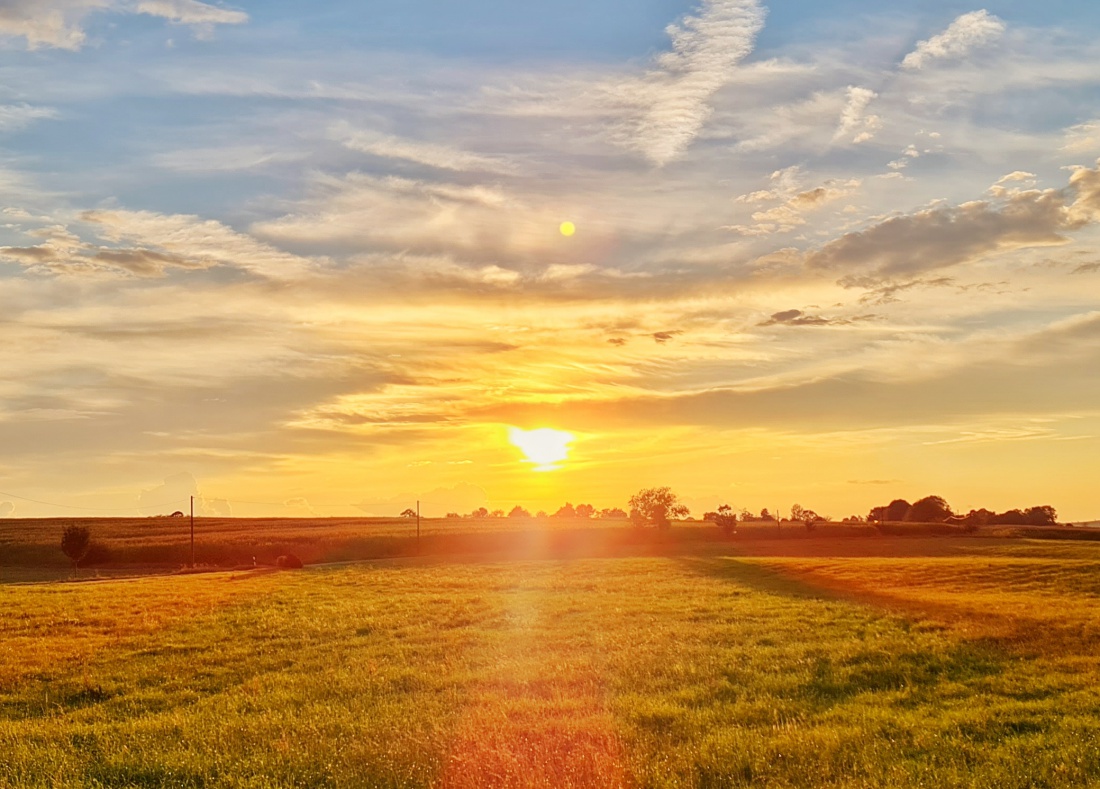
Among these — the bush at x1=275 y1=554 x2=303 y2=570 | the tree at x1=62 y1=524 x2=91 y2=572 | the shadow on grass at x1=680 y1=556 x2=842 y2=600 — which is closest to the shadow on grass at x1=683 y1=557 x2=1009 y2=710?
the shadow on grass at x1=680 y1=556 x2=842 y2=600

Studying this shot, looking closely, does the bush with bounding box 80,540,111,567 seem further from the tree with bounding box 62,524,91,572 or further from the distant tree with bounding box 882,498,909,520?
the distant tree with bounding box 882,498,909,520

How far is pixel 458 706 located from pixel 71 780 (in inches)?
262

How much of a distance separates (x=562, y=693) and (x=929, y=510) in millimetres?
180994

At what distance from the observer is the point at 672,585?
4478 cm

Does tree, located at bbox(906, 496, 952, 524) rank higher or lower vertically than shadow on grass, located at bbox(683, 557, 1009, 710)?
lower

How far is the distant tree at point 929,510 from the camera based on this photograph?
176m

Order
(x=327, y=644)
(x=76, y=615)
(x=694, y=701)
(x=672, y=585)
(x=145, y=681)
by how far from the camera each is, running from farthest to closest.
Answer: (x=672, y=585), (x=76, y=615), (x=327, y=644), (x=145, y=681), (x=694, y=701)

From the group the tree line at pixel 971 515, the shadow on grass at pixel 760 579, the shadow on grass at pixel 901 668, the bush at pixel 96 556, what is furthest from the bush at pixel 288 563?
the tree line at pixel 971 515

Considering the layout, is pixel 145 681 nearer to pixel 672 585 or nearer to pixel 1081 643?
pixel 1081 643

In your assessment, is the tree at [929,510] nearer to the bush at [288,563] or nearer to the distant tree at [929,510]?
the distant tree at [929,510]

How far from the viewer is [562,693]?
56.4 feet

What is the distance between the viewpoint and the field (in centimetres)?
1237

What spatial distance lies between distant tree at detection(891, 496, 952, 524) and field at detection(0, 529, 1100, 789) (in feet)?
499

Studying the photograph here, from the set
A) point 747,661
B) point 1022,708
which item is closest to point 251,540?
point 747,661
